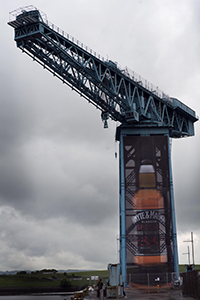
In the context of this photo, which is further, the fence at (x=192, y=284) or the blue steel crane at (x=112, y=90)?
the blue steel crane at (x=112, y=90)

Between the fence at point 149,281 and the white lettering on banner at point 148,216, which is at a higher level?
the white lettering on banner at point 148,216

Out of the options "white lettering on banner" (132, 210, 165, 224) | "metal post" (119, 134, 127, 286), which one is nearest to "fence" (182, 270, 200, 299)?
"metal post" (119, 134, 127, 286)

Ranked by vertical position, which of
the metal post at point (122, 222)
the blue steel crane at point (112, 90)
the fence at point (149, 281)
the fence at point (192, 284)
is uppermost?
the blue steel crane at point (112, 90)

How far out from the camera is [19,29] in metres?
53.2

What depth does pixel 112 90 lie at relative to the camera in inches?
2340

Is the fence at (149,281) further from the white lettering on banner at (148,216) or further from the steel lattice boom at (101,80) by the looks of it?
the steel lattice boom at (101,80)

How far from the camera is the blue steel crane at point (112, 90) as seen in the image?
53391mm

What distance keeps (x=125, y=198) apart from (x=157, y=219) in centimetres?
659

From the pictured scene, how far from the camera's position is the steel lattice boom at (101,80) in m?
53.0

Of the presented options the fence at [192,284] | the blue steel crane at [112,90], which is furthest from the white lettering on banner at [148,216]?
the fence at [192,284]

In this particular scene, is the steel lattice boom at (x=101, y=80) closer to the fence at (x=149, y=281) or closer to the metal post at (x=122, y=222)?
the metal post at (x=122, y=222)

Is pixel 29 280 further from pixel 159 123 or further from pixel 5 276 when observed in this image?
pixel 159 123

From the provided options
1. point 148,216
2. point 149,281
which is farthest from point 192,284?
point 148,216

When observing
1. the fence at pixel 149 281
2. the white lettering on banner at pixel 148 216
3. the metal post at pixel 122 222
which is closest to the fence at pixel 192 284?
the fence at pixel 149 281
